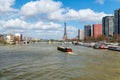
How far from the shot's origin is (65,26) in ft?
478

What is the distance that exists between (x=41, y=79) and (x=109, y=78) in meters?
7.97

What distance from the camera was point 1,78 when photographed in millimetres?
29156

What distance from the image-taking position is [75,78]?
30.3 m

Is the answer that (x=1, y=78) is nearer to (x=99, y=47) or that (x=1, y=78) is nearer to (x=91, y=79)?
(x=91, y=79)

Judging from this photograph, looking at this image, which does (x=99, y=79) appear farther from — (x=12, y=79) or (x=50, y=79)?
(x=12, y=79)

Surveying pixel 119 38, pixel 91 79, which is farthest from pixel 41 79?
pixel 119 38

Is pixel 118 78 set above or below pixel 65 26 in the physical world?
below

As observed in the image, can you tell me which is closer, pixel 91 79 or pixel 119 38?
pixel 91 79

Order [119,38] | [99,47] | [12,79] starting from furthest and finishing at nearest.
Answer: [119,38] → [99,47] → [12,79]

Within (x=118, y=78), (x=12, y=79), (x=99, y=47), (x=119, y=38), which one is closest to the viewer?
(x=12, y=79)

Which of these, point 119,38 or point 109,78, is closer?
point 109,78

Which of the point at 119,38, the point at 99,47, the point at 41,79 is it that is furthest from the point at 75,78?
the point at 119,38

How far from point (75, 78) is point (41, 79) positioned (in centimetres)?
398

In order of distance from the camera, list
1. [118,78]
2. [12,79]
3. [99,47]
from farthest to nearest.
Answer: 1. [99,47]
2. [118,78]
3. [12,79]
